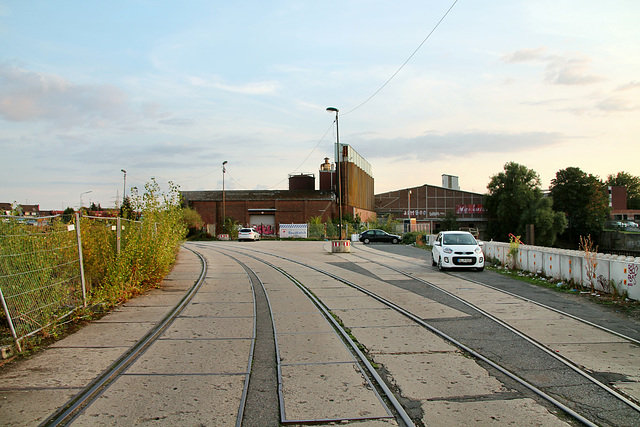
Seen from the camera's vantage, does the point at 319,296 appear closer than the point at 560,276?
Yes

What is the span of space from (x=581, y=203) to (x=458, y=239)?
62.0 m

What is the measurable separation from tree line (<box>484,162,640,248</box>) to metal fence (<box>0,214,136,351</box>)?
6712 centimetres

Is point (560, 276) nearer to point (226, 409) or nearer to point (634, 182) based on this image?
point (226, 409)

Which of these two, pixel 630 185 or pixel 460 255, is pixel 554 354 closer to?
pixel 460 255

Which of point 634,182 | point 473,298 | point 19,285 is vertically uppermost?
point 634,182

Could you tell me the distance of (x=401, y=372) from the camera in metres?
5.89

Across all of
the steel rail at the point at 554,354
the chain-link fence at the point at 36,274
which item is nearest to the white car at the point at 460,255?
the steel rail at the point at 554,354

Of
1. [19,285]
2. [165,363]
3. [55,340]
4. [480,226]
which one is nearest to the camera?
[165,363]

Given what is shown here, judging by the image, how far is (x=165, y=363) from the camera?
6.23 meters

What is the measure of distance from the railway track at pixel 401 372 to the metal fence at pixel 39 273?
1735 mm

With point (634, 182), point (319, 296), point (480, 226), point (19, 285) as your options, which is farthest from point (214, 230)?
point (634, 182)

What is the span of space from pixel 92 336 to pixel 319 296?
583 cm

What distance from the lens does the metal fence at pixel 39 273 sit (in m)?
6.87

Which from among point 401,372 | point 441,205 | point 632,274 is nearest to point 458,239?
point 632,274
